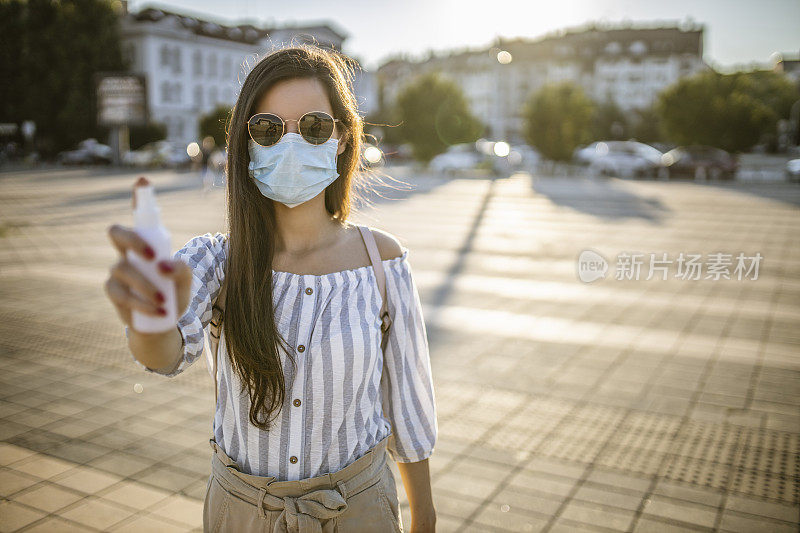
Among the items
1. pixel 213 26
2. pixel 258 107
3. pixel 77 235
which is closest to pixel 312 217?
pixel 258 107

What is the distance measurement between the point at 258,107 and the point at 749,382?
5604 mm

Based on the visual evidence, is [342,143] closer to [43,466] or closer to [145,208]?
[145,208]

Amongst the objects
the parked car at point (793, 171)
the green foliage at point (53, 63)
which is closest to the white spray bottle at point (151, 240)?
the parked car at point (793, 171)

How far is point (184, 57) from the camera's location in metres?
61.2

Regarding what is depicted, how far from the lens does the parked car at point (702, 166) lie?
35625 millimetres

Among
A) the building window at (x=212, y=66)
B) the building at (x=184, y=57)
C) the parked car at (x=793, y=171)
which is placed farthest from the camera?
the building window at (x=212, y=66)

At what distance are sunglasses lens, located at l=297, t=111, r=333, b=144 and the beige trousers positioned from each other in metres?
0.91

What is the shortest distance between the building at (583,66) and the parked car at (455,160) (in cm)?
4994

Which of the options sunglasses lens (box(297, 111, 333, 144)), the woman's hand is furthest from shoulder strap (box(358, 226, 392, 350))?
the woman's hand

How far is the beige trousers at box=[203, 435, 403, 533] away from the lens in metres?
1.82

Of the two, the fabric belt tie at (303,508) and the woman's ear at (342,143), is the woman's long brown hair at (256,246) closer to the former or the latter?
the woman's ear at (342,143)

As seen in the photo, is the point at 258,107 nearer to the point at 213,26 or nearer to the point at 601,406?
the point at 601,406

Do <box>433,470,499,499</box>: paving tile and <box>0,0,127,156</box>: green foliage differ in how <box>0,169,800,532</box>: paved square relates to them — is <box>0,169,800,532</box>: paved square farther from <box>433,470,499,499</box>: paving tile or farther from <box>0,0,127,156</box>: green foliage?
<box>0,0,127,156</box>: green foliage

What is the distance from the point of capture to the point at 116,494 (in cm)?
397
